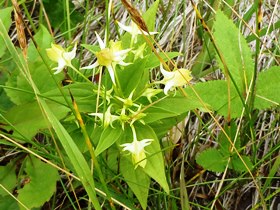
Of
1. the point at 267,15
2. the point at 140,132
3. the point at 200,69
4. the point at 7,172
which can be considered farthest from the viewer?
the point at 267,15

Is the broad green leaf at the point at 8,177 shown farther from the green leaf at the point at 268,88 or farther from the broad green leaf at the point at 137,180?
the green leaf at the point at 268,88

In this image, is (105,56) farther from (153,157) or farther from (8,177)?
(8,177)

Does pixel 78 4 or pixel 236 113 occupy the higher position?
pixel 78 4

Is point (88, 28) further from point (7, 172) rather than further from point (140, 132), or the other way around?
point (140, 132)

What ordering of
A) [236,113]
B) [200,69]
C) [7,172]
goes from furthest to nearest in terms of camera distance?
1. [200,69]
2. [7,172]
3. [236,113]

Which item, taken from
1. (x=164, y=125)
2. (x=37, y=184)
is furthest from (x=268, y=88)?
(x=37, y=184)

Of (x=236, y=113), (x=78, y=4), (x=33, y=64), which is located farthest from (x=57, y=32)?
(x=236, y=113)

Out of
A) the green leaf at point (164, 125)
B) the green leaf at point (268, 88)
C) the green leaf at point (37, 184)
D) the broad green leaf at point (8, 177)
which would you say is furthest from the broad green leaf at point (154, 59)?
the broad green leaf at point (8, 177)

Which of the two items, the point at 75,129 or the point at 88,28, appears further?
the point at 88,28
